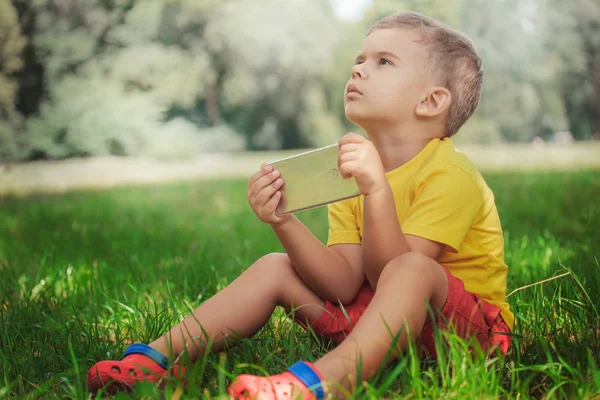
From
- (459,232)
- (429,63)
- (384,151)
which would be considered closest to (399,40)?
(429,63)

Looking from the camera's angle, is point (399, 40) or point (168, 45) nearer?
point (399, 40)

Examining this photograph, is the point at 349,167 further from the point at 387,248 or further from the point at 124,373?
the point at 124,373

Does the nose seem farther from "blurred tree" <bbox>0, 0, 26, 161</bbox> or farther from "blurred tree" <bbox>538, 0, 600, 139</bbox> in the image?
"blurred tree" <bbox>538, 0, 600, 139</bbox>

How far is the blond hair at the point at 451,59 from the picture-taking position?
172 centimetres

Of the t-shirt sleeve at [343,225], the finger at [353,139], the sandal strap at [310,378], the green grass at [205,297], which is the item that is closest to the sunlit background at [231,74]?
the green grass at [205,297]

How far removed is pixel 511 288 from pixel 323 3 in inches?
500

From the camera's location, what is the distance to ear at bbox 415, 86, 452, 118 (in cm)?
168

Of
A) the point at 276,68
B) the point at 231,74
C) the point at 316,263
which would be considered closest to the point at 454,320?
the point at 316,263

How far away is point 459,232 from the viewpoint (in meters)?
1.51

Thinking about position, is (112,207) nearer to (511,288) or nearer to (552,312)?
(511,288)

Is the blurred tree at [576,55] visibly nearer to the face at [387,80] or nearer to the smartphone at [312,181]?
the face at [387,80]

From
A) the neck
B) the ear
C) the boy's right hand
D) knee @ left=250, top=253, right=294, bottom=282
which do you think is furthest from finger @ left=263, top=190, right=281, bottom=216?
the ear

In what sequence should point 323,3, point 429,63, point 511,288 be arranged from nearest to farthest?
point 429,63
point 511,288
point 323,3

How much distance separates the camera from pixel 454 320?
143 centimetres
